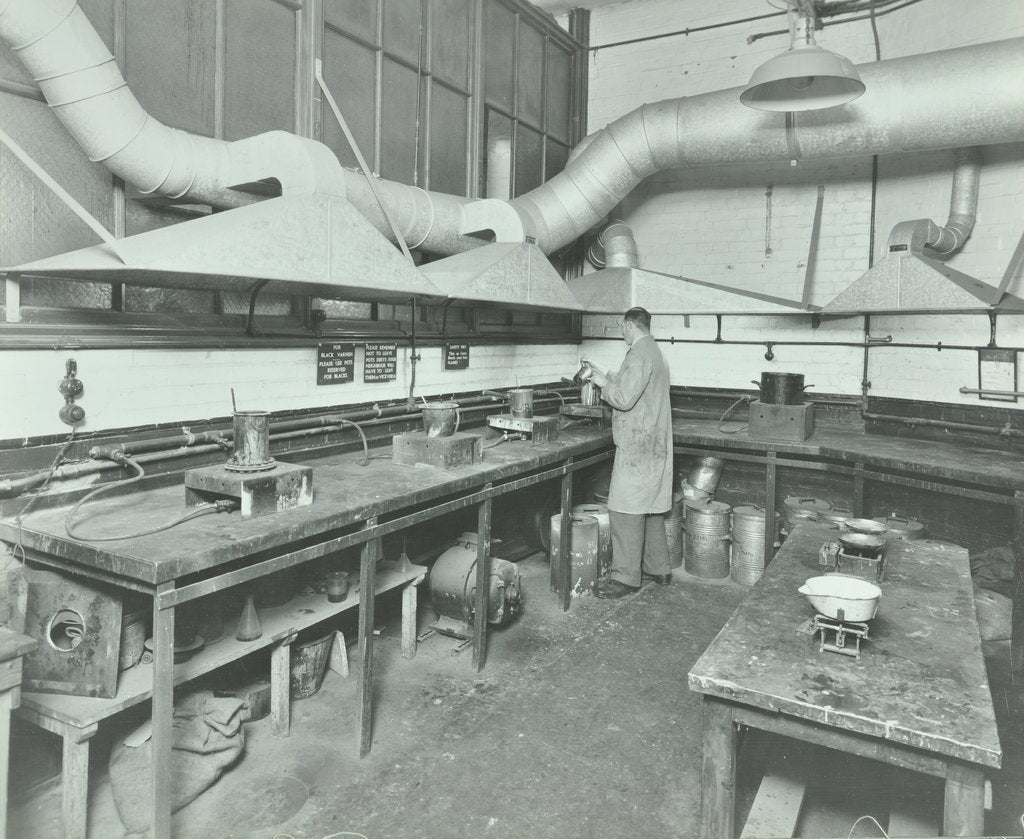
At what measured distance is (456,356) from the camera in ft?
16.6

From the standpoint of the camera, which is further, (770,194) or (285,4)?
(770,194)

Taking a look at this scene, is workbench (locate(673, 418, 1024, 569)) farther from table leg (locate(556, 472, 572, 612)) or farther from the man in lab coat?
table leg (locate(556, 472, 572, 612))

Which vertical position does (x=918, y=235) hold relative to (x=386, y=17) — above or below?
below

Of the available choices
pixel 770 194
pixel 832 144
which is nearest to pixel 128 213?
pixel 832 144

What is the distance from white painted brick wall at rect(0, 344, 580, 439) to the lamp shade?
2.50 meters

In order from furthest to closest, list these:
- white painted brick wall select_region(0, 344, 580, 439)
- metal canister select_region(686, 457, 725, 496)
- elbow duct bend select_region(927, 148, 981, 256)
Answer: metal canister select_region(686, 457, 725, 496)
elbow duct bend select_region(927, 148, 981, 256)
white painted brick wall select_region(0, 344, 580, 439)

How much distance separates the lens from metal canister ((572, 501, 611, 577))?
4969 millimetres

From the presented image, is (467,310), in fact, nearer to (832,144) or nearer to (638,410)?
(638,410)

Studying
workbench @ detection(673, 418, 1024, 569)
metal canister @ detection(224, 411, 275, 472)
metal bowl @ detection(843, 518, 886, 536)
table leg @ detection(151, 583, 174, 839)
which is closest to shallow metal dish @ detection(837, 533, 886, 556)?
metal bowl @ detection(843, 518, 886, 536)

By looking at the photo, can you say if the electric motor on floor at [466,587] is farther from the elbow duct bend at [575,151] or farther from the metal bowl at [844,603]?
the metal bowl at [844,603]

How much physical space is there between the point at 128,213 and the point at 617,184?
3558 mm

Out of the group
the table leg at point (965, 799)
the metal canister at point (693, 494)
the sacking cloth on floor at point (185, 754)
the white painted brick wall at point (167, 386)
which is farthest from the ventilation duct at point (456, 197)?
the table leg at point (965, 799)

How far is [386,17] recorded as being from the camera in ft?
14.4

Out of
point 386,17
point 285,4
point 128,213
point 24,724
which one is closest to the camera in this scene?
point 24,724
